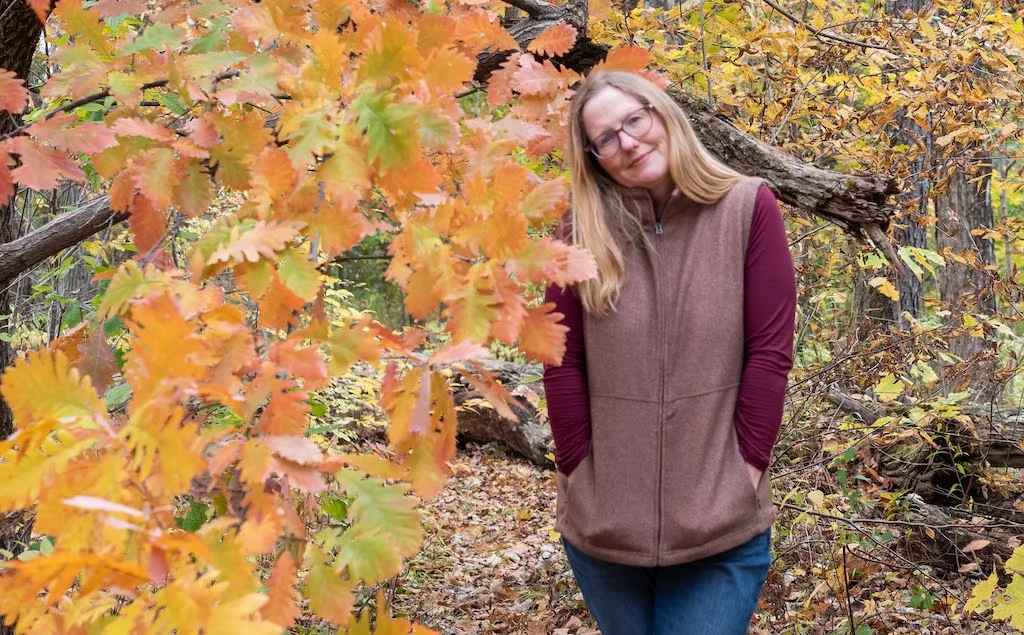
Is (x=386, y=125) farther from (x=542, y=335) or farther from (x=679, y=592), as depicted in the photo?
(x=679, y=592)

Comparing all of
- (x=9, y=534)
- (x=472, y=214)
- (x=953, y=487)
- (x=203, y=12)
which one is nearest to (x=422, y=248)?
(x=472, y=214)

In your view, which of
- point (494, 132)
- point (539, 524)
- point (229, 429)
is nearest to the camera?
point (229, 429)

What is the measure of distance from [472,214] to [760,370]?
929 millimetres

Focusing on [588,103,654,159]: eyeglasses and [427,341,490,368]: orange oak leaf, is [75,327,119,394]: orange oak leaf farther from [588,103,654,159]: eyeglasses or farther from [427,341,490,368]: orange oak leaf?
[588,103,654,159]: eyeglasses

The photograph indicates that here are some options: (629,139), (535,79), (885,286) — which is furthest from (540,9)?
(885,286)

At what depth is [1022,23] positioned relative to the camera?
357 centimetres

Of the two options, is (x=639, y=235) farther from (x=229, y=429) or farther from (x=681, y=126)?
(x=229, y=429)

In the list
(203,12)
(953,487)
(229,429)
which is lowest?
(953,487)

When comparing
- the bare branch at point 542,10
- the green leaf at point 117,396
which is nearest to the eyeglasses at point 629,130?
the bare branch at point 542,10

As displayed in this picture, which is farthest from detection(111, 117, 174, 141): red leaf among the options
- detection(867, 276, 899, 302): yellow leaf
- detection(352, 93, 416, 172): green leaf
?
detection(867, 276, 899, 302): yellow leaf

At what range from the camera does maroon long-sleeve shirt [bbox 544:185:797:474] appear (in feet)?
6.40

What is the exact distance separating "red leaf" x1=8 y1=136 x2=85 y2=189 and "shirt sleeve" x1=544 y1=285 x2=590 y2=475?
1.05m

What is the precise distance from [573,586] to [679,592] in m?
2.84

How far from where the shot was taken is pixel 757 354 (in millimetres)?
1971
